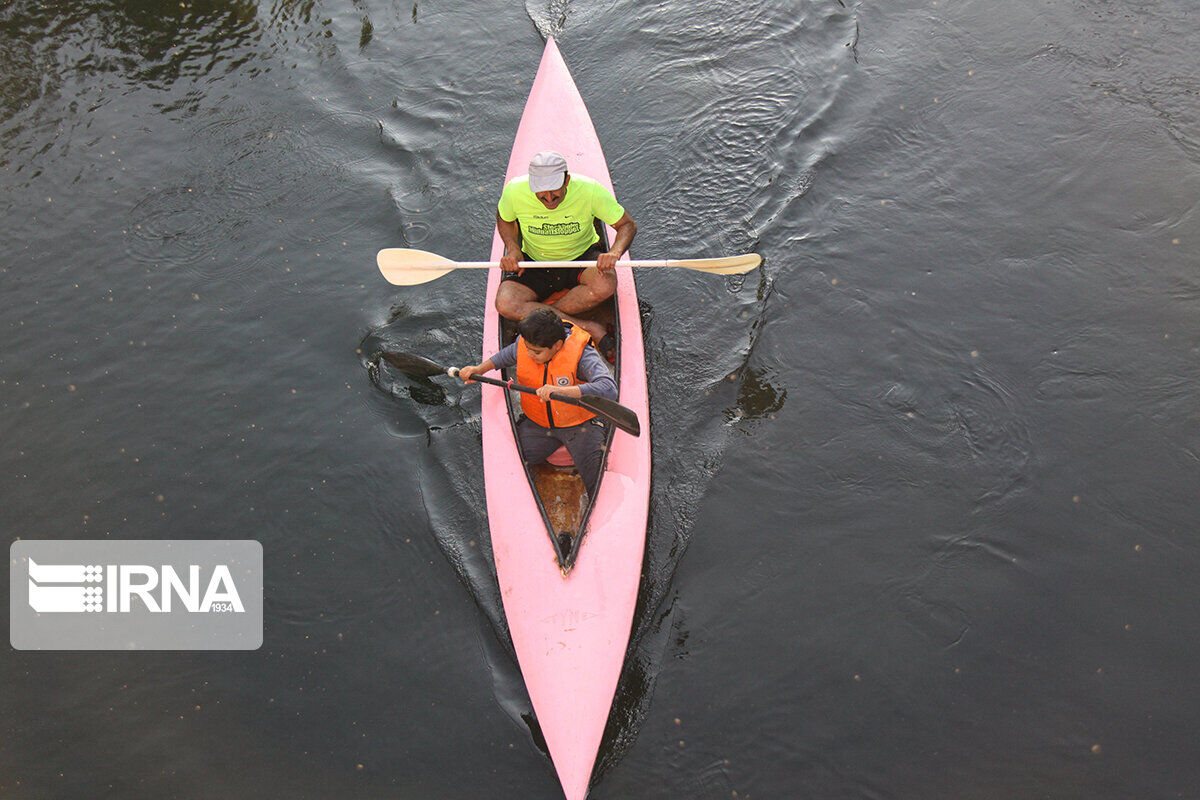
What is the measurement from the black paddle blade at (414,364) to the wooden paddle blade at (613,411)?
1540mm

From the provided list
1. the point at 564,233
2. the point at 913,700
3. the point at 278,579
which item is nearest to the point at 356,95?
the point at 564,233

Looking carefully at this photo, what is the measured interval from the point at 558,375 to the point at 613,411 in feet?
1.31

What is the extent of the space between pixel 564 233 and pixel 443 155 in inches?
117

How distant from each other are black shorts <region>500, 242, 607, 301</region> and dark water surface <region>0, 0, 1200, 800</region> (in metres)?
0.79

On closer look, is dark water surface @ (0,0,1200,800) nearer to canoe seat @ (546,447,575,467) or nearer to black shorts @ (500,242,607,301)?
canoe seat @ (546,447,575,467)

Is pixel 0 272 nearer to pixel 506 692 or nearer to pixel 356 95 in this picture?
pixel 356 95

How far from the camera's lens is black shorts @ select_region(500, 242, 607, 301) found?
19.2ft

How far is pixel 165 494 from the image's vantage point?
577 centimetres

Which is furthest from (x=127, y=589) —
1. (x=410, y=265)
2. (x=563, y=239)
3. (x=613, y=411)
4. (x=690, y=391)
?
(x=690, y=391)

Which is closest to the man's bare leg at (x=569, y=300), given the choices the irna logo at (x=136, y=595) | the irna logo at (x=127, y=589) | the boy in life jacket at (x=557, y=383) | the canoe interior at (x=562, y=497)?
the canoe interior at (x=562, y=497)

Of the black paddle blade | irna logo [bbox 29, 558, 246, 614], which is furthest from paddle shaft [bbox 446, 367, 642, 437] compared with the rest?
irna logo [bbox 29, 558, 246, 614]

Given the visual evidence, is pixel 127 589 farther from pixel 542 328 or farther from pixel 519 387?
pixel 542 328

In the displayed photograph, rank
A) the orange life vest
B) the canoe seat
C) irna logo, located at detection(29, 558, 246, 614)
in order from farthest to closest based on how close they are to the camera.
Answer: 1. irna logo, located at detection(29, 558, 246, 614)
2. the canoe seat
3. the orange life vest

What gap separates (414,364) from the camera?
5.95 meters
